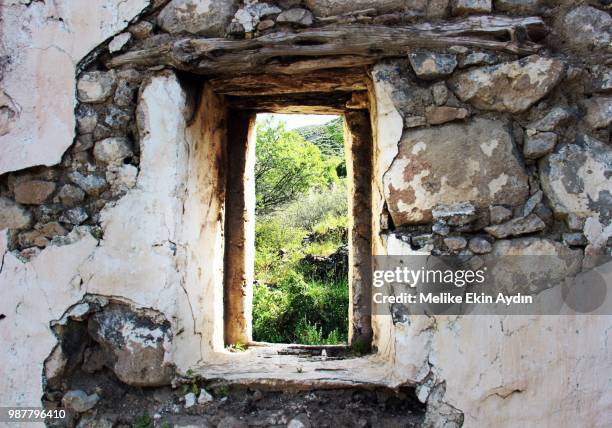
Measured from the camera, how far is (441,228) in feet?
6.85

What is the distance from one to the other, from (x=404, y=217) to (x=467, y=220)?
0.79 ft

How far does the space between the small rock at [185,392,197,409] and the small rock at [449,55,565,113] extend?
5.28 feet

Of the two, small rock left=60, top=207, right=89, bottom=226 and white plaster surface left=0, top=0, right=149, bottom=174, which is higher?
white plaster surface left=0, top=0, right=149, bottom=174

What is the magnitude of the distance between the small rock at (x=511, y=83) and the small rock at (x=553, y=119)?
0.08m

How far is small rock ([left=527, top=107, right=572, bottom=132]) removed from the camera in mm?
2059

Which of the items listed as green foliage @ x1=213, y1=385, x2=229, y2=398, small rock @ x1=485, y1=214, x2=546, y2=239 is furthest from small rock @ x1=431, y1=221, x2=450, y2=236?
green foliage @ x1=213, y1=385, x2=229, y2=398

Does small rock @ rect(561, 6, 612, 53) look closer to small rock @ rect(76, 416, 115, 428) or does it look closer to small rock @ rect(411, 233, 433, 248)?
small rock @ rect(411, 233, 433, 248)

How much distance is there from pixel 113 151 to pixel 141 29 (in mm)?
529

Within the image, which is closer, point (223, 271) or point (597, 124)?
point (597, 124)

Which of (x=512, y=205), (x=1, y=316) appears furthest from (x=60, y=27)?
(x=512, y=205)

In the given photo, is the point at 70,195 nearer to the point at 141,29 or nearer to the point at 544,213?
the point at 141,29

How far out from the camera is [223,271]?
294cm

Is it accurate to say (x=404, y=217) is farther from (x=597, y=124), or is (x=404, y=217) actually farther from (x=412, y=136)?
(x=597, y=124)

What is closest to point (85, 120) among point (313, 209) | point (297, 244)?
point (297, 244)
